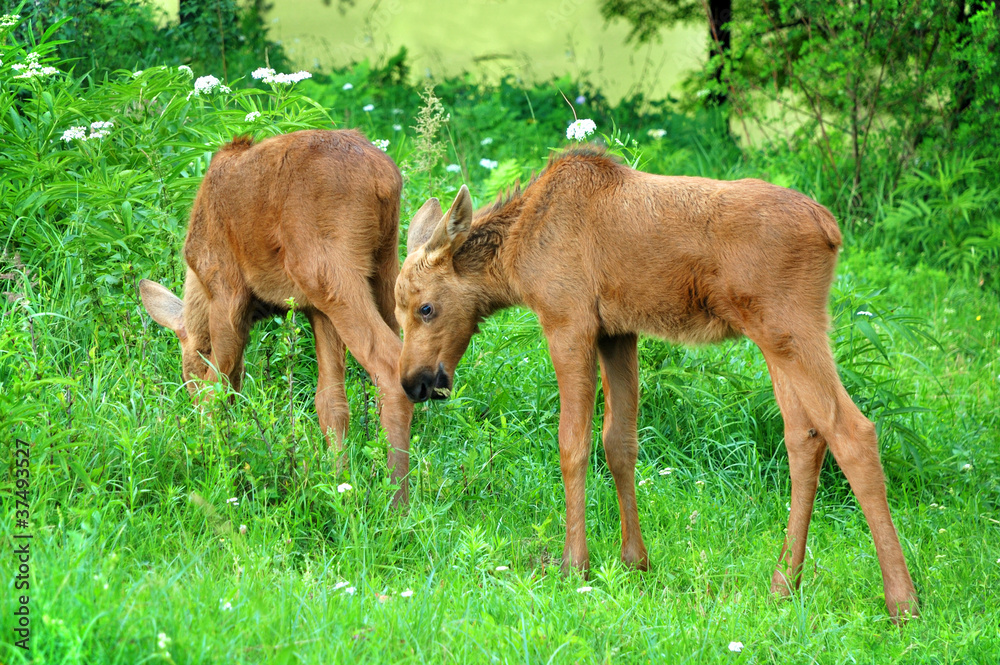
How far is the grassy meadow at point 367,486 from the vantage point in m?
3.46

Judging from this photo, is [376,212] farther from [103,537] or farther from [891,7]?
[891,7]

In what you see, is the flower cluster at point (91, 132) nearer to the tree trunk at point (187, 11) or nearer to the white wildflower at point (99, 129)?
the white wildflower at point (99, 129)

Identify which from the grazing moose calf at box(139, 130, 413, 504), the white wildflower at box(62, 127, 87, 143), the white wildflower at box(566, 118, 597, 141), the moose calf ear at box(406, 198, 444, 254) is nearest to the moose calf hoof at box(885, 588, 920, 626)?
the grazing moose calf at box(139, 130, 413, 504)

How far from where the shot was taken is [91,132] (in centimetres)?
637

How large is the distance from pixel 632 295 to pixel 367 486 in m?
1.56

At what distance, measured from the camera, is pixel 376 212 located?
495cm

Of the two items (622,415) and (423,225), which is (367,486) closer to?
(622,415)

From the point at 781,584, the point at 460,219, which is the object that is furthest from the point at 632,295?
the point at 781,584

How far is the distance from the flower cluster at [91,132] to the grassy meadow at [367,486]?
0.04m

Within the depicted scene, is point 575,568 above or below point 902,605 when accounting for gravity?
below

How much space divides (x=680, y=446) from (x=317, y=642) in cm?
331

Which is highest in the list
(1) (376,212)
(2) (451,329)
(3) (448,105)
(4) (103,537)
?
(1) (376,212)

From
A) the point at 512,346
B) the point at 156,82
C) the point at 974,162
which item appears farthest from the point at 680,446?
the point at 974,162

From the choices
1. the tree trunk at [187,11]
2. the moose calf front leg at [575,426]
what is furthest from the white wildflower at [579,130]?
the tree trunk at [187,11]
